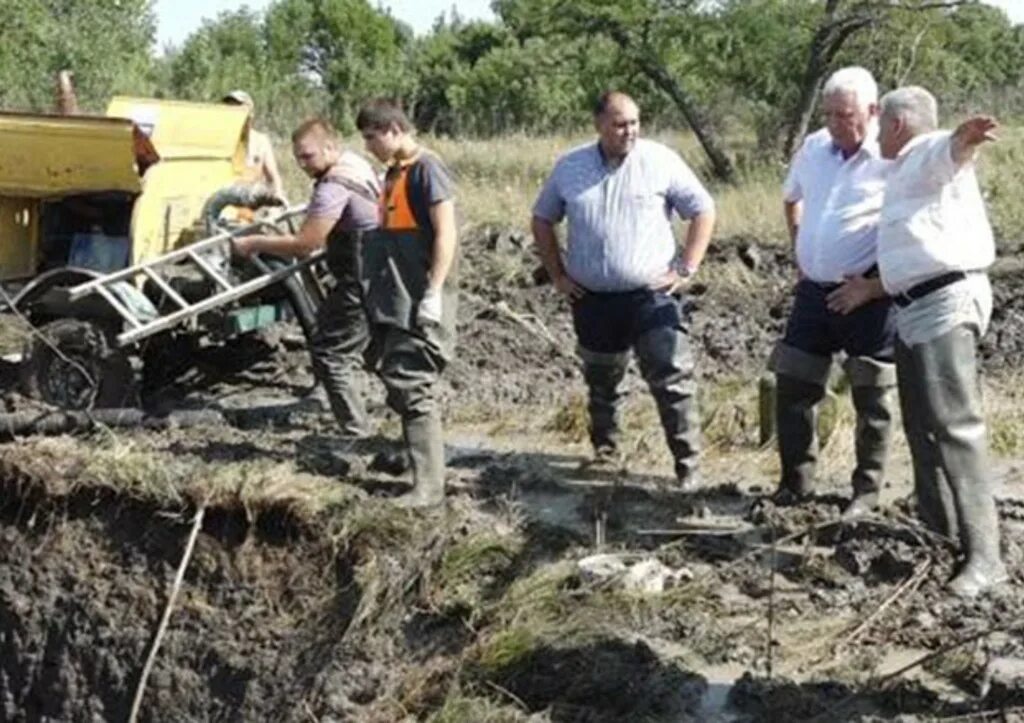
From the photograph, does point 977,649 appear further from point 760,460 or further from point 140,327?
point 140,327

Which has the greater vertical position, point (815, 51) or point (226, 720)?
point (815, 51)

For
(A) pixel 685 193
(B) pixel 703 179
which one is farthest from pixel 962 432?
(B) pixel 703 179

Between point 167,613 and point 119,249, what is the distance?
2.95 m

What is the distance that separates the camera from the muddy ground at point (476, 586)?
5621 millimetres

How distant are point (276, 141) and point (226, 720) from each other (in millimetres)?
16665

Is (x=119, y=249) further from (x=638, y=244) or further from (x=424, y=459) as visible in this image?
(x=638, y=244)

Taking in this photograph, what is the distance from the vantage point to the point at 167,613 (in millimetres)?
7383

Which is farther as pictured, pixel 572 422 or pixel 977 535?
pixel 572 422

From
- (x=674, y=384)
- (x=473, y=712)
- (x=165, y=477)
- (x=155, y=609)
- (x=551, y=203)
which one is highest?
(x=551, y=203)

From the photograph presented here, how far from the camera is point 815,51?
20047 mm

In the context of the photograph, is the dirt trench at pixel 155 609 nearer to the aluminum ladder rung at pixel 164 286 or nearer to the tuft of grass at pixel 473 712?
the tuft of grass at pixel 473 712

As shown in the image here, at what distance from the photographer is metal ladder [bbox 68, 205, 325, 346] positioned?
28.6ft

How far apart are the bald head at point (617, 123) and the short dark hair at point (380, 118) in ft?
2.96

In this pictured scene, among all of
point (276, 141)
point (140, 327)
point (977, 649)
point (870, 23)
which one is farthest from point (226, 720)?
point (276, 141)
